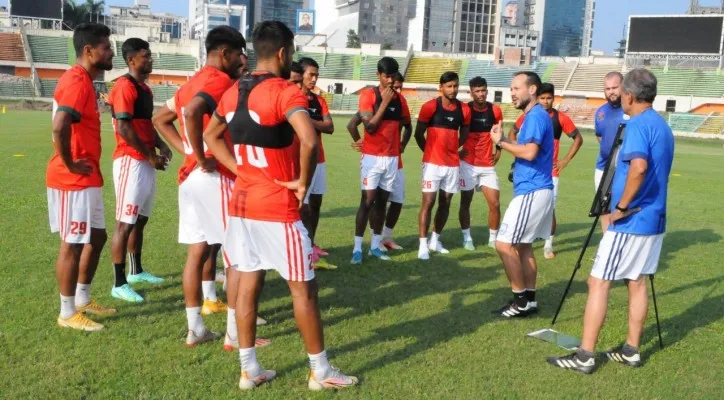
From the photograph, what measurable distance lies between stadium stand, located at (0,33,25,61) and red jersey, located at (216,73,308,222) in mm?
71986

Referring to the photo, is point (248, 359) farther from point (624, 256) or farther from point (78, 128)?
point (624, 256)

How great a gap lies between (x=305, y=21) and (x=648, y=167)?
405 ft

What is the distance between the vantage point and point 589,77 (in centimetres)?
7056

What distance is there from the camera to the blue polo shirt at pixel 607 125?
26.7 feet

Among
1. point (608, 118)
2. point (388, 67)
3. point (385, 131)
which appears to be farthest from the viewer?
point (385, 131)

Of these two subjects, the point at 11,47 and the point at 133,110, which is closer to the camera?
the point at 133,110

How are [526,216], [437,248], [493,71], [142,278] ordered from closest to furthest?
1. [526,216]
2. [142,278]
3. [437,248]
4. [493,71]

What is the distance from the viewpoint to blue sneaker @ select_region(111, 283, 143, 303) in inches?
257

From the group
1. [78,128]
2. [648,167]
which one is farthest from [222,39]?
[648,167]

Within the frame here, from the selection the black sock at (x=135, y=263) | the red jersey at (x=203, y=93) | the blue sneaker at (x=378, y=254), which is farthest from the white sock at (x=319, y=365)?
the blue sneaker at (x=378, y=254)

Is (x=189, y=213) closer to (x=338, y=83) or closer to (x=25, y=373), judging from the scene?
(x=25, y=373)

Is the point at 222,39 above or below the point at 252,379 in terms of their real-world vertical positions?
above

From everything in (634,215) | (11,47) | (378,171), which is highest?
(11,47)

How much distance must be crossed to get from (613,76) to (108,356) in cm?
589
